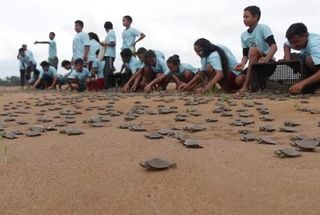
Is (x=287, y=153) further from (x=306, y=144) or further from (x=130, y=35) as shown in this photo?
(x=130, y=35)

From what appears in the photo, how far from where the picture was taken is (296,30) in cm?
541

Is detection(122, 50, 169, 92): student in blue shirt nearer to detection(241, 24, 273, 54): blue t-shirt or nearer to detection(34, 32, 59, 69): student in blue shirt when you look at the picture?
detection(241, 24, 273, 54): blue t-shirt

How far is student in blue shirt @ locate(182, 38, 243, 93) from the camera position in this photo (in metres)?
6.98

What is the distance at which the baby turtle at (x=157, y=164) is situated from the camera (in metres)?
2.10

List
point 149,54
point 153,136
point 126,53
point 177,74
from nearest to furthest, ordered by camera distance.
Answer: point 153,136
point 149,54
point 177,74
point 126,53

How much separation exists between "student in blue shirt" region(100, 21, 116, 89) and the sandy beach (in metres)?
7.30

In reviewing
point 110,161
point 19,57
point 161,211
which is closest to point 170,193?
point 161,211

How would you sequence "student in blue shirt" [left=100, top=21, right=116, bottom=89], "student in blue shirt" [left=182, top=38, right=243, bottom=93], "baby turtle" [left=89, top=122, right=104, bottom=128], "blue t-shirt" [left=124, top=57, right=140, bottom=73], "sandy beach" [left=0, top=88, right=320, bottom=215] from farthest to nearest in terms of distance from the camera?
"student in blue shirt" [left=100, top=21, right=116, bottom=89]
"blue t-shirt" [left=124, top=57, right=140, bottom=73]
"student in blue shirt" [left=182, top=38, right=243, bottom=93]
"baby turtle" [left=89, top=122, right=104, bottom=128]
"sandy beach" [left=0, top=88, right=320, bottom=215]

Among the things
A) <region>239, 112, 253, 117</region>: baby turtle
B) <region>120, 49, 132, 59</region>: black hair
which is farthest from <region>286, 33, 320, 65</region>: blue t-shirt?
<region>120, 49, 132, 59</region>: black hair

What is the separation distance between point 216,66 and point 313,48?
5.95 feet

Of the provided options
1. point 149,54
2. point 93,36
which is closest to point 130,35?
point 93,36

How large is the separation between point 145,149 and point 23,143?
2.95 feet

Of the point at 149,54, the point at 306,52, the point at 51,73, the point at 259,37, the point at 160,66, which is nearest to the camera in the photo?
the point at 306,52

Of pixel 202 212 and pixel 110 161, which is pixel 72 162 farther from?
pixel 202 212
